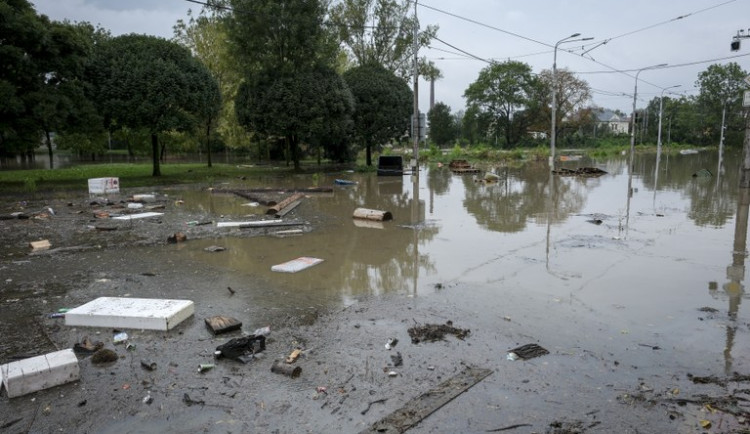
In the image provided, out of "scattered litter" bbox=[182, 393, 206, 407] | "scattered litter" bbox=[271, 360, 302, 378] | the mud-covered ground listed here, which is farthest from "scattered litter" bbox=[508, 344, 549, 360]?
"scattered litter" bbox=[182, 393, 206, 407]

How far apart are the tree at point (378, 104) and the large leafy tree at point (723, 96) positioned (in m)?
62.6

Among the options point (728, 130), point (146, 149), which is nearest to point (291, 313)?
point (146, 149)

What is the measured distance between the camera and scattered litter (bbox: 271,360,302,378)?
4.96 m

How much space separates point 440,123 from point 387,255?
200 feet

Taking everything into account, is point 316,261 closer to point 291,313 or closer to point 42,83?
point 291,313

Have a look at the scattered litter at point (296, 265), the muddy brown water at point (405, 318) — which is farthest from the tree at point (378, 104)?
the scattered litter at point (296, 265)

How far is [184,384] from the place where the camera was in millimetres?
4836

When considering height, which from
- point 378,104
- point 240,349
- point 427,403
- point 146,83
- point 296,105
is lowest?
point 427,403

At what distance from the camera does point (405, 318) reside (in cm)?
660

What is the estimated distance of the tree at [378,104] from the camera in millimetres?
34688

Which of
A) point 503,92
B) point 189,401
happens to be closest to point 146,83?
point 189,401

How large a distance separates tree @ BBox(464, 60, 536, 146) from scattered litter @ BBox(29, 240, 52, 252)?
5874cm

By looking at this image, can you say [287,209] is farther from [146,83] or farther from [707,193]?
[707,193]

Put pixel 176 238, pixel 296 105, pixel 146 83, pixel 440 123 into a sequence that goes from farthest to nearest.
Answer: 1. pixel 440 123
2. pixel 296 105
3. pixel 146 83
4. pixel 176 238
